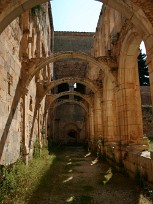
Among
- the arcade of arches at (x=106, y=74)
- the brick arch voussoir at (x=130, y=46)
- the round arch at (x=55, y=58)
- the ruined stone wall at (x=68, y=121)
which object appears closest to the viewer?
the arcade of arches at (x=106, y=74)

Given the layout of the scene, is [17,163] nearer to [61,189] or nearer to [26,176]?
[26,176]

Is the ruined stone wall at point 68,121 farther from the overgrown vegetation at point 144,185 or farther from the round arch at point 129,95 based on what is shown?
the overgrown vegetation at point 144,185

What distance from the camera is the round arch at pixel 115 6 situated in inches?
190

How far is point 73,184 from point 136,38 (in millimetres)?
5038

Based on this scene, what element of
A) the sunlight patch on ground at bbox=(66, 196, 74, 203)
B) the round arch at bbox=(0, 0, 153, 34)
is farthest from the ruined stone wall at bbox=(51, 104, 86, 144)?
the round arch at bbox=(0, 0, 153, 34)

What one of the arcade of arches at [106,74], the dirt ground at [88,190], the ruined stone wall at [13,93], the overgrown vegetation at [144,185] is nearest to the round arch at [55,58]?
the arcade of arches at [106,74]

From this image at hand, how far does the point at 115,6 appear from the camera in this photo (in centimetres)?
542

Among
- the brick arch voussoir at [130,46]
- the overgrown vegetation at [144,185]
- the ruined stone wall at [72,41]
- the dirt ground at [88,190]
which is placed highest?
the ruined stone wall at [72,41]

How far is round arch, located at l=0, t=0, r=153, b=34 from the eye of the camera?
4.82m

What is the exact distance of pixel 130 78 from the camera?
9141mm

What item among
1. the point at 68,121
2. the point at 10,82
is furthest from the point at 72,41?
the point at 10,82

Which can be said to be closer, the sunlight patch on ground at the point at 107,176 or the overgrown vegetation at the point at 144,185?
the overgrown vegetation at the point at 144,185

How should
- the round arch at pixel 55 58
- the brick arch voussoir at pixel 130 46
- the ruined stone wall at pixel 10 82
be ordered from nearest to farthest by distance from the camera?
the ruined stone wall at pixel 10 82
the brick arch voussoir at pixel 130 46
the round arch at pixel 55 58

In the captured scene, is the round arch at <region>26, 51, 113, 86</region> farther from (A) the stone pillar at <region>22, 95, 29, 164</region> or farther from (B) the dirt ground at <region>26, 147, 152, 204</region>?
(B) the dirt ground at <region>26, 147, 152, 204</region>
